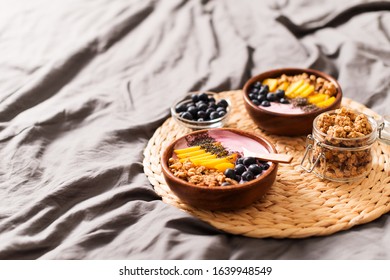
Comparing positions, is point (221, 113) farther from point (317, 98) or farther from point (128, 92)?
point (128, 92)

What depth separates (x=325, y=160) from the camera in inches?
56.2

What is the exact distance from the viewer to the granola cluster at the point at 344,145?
4.54 ft

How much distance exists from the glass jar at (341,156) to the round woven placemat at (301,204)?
2cm

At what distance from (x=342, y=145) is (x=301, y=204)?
0.19 m

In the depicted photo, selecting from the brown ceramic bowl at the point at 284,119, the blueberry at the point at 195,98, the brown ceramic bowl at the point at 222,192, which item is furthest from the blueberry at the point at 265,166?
the blueberry at the point at 195,98

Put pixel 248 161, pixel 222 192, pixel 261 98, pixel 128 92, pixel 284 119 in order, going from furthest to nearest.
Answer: pixel 128 92 < pixel 261 98 < pixel 284 119 < pixel 248 161 < pixel 222 192

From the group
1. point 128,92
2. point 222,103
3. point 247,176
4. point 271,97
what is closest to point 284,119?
point 271,97

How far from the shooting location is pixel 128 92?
1954mm

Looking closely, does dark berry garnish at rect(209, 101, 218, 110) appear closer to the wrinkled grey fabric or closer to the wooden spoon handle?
the wrinkled grey fabric

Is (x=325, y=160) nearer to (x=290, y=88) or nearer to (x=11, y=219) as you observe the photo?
(x=290, y=88)

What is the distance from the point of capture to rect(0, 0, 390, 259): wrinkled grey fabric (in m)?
1.26

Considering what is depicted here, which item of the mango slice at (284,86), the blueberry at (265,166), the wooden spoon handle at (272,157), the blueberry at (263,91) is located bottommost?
the mango slice at (284,86)

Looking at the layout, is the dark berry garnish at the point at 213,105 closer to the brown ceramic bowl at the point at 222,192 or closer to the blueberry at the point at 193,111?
the blueberry at the point at 193,111

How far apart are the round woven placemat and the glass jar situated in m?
0.02
